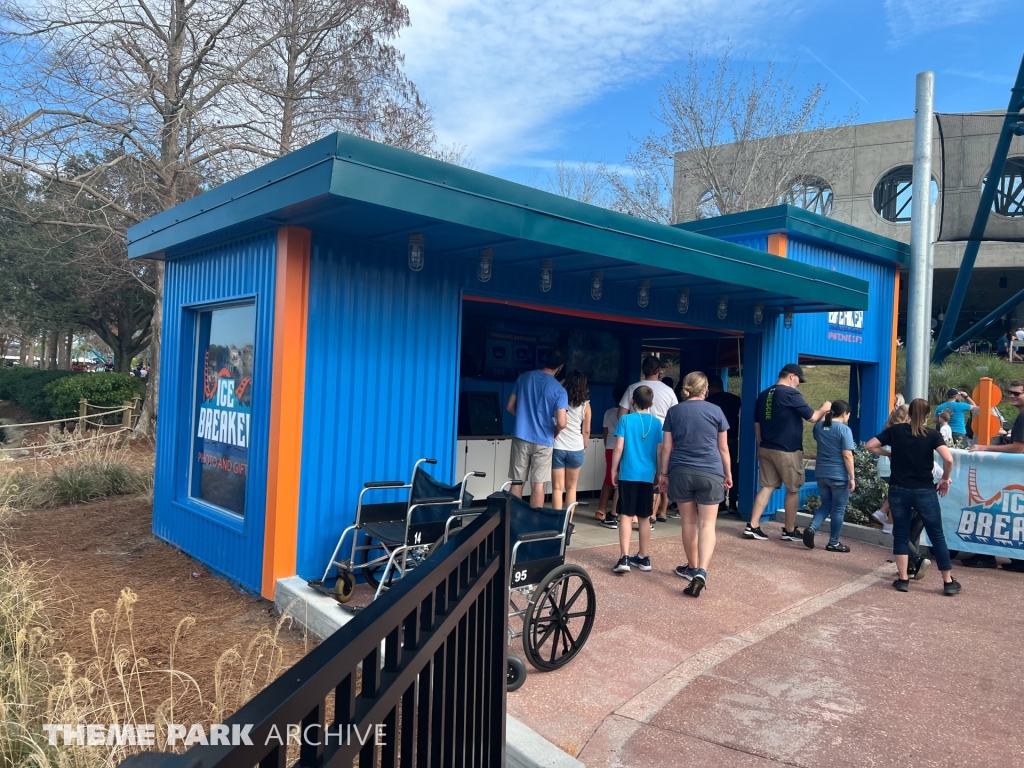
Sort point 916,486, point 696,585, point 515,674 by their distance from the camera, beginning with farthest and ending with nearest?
point 916,486 → point 696,585 → point 515,674

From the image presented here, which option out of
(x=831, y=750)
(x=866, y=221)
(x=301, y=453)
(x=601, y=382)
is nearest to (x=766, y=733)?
(x=831, y=750)

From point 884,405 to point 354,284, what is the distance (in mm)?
9546

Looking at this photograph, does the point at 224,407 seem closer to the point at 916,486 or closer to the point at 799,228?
the point at 916,486

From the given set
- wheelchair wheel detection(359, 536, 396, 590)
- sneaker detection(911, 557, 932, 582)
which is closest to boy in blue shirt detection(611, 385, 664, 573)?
wheelchair wheel detection(359, 536, 396, 590)

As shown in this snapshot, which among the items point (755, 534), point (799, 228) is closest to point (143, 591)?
point (755, 534)

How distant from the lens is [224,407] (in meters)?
6.01

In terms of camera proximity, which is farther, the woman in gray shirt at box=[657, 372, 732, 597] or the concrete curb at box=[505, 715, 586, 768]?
the woman in gray shirt at box=[657, 372, 732, 597]

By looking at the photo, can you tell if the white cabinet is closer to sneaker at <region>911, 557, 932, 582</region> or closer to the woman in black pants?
the woman in black pants

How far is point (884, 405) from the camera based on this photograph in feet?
37.8

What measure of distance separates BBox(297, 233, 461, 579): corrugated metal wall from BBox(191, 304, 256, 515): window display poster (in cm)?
69

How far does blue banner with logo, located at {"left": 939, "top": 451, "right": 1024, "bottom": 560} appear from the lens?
670 centimetres

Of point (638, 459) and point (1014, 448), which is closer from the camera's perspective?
point (638, 459)

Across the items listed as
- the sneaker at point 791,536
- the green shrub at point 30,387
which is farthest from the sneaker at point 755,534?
the green shrub at point 30,387

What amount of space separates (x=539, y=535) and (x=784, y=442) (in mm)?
4296
